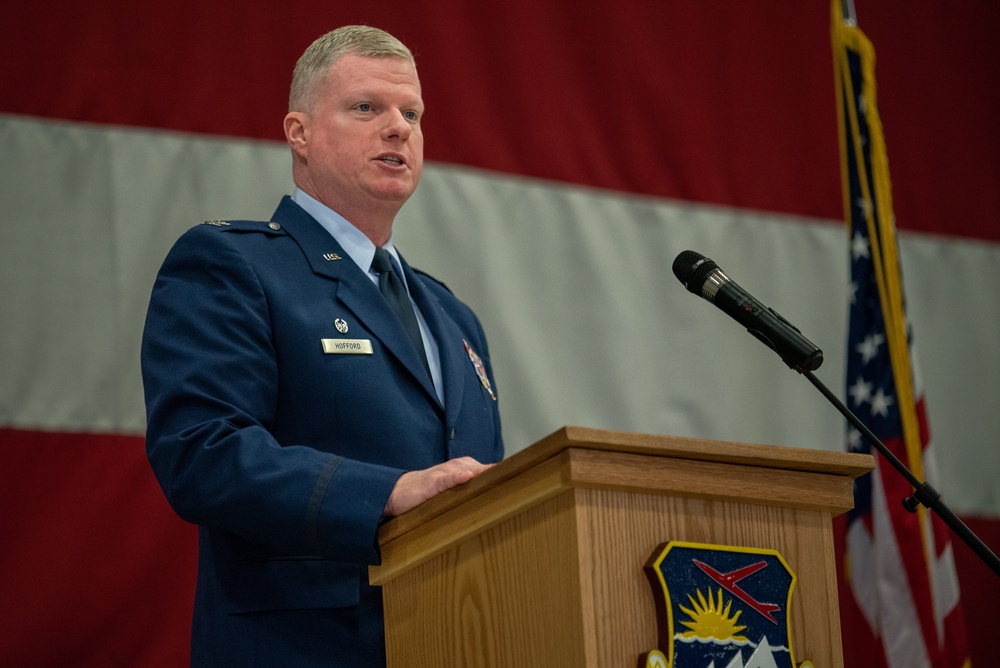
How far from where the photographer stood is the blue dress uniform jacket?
4.44 ft

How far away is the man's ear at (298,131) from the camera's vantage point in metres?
1.95

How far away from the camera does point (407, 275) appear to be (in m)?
1.92

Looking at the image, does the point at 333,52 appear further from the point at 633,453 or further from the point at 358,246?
the point at 633,453

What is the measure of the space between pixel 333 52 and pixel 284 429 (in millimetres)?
697

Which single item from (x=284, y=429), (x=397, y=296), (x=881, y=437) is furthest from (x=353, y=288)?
(x=881, y=437)

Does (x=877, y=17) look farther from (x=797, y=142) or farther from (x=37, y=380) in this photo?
(x=37, y=380)

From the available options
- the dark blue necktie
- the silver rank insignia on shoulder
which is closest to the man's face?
the dark blue necktie

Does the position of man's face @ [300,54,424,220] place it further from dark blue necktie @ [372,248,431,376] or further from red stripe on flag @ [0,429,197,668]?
red stripe on flag @ [0,429,197,668]

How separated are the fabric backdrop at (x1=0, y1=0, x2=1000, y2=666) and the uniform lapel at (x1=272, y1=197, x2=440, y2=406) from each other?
897 millimetres

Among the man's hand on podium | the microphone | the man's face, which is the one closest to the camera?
the man's hand on podium

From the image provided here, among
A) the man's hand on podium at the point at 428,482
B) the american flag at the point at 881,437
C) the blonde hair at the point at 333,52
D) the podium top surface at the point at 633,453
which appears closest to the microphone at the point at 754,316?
the podium top surface at the point at 633,453

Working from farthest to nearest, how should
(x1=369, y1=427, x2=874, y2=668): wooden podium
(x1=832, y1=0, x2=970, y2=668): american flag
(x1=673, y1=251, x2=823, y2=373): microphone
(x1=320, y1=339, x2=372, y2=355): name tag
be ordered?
(x1=832, y1=0, x2=970, y2=668): american flag < (x1=320, y1=339, x2=372, y2=355): name tag < (x1=673, y1=251, x2=823, y2=373): microphone < (x1=369, y1=427, x2=874, y2=668): wooden podium

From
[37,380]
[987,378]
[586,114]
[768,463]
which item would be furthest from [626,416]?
[768,463]

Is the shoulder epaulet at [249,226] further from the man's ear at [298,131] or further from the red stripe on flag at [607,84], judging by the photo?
the red stripe on flag at [607,84]
